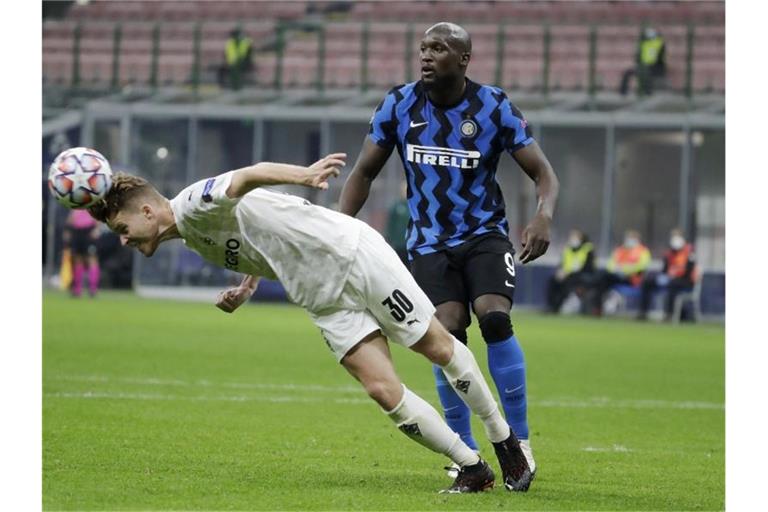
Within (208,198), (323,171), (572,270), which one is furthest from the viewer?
(572,270)

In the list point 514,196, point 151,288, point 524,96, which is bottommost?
point 151,288

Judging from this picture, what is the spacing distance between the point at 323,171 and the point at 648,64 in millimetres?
23135

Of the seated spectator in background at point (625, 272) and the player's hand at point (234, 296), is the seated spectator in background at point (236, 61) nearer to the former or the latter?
the seated spectator in background at point (625, 272)

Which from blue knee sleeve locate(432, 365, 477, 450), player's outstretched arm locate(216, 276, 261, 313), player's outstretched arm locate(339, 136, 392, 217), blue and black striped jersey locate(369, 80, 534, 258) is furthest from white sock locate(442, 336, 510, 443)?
player's outstretched arm locate(339, 136, 392, 217)

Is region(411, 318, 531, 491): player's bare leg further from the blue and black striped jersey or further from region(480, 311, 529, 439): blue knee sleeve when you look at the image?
the blue and black striped jersey

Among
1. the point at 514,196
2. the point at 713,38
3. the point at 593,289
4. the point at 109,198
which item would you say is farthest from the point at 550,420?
the point at 713,38

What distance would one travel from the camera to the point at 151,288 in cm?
2881

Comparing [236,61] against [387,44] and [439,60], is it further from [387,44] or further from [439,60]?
[439,60]

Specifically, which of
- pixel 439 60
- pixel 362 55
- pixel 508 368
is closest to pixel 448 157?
pixel 439 60

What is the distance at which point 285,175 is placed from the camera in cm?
582

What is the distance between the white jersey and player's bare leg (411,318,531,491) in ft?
1.62

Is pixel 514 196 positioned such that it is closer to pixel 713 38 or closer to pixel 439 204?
pixel 713 38

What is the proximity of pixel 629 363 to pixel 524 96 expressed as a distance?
44.5 ft

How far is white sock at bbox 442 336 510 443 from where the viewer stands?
6.65m
